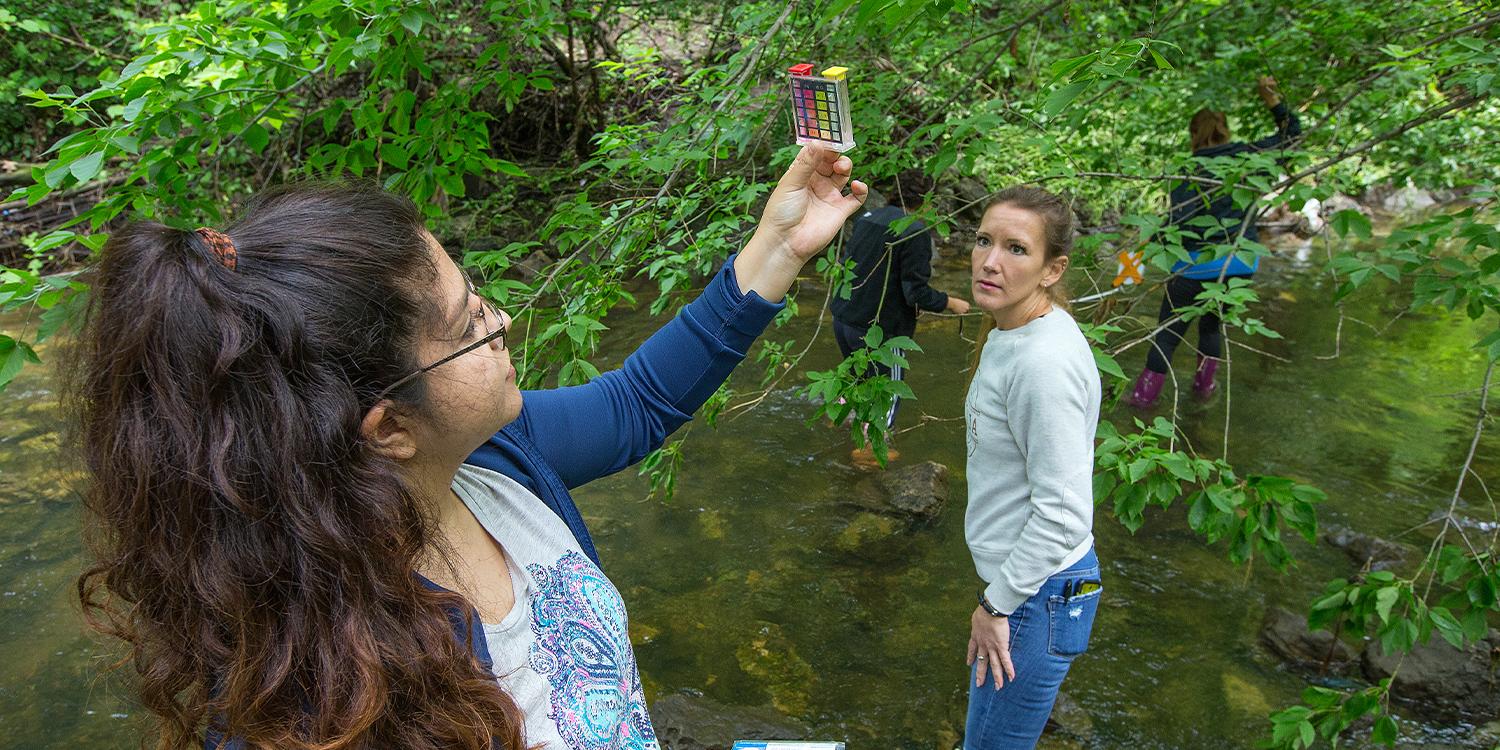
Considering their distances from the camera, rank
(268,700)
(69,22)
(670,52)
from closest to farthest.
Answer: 1. (268,700)
2. (69,22)
3. (670,52)

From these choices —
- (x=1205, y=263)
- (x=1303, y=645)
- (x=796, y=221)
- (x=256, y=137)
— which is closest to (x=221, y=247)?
(x=796, y=221)

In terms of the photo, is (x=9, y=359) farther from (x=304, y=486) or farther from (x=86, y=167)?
(x=304, y=486)

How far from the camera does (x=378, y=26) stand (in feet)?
7.95

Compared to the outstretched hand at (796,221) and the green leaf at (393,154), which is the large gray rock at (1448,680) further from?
the green leaf at (393,154)

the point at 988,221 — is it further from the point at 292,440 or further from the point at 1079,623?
the point at 292,440

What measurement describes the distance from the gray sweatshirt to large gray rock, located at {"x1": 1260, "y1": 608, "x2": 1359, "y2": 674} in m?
2.09

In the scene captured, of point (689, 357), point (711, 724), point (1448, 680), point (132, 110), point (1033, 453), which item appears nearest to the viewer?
point (689, 357)

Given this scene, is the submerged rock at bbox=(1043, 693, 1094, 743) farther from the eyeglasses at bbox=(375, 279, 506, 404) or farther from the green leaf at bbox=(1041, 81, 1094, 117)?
the eyeglasses at bbox=(375, 279, 506, 404)

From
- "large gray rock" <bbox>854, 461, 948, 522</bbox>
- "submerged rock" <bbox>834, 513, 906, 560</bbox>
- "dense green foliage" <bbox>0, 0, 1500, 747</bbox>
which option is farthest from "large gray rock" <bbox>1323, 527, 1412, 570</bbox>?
"submerged rock" <bbox>834, 513, 906, 560</bbox>

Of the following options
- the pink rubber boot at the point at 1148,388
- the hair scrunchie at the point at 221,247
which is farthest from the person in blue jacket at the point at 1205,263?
the hair scrunchie at the point at 221,247

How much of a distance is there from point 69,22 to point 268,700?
999cm

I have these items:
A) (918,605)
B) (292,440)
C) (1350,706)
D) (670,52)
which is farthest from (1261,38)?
(670,52)

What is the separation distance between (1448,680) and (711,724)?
2.64 m

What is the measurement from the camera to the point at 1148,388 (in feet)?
18.0
